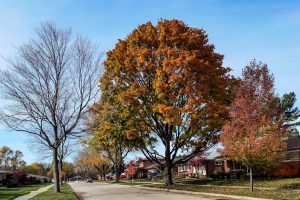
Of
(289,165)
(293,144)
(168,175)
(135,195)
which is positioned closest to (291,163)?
(289,165)

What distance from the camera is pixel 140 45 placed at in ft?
127

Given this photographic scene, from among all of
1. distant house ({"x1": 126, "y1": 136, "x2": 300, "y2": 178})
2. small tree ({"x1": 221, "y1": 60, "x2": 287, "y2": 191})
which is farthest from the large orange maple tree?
small tree ({"x1": 221, "y1": 60, "x2": 287, "y2": 191})

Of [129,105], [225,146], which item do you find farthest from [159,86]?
[225,146]

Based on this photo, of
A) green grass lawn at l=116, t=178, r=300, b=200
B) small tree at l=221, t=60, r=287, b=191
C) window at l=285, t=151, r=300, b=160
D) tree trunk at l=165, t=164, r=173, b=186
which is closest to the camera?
green grass lawn at l=116, t=178, r=300, b=200

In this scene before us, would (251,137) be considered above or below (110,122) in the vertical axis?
below

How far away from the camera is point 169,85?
36.0 meters

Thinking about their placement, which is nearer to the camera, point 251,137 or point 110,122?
point 251,137

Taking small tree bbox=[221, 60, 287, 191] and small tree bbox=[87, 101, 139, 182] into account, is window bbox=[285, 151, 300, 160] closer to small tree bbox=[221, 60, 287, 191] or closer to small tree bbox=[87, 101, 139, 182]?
small tree bbox=[87, 101, 139, 182]

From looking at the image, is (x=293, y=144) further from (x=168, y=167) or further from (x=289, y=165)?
(x=168, y=167)

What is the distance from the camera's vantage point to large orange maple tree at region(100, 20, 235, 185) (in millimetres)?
35625

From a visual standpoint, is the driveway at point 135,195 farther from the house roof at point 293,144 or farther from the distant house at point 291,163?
the house roof at point 293,144

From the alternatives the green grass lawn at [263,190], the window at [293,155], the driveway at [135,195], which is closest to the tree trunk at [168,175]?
the green grass lawn at [263,190]

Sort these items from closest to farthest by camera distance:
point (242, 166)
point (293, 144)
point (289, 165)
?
point (289, 165), point (293, 144), point (242, 166)

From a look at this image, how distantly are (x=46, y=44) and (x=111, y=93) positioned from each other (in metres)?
8.33
